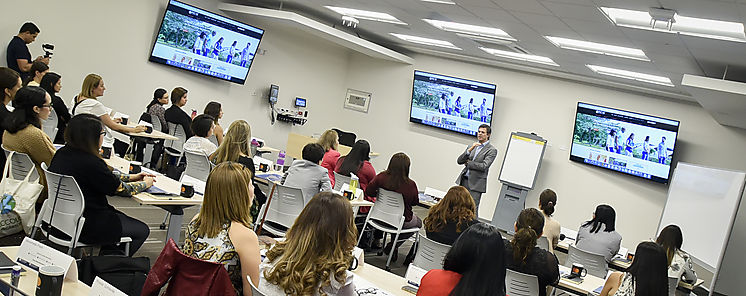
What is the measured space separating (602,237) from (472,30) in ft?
11.2

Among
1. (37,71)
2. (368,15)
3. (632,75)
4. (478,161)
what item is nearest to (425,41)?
(368,15)

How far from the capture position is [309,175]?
5.41 meters

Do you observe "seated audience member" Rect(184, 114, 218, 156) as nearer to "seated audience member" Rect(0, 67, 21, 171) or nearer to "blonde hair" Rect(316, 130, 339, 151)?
"blonde hair" Rect(316, 130, 339, 151)

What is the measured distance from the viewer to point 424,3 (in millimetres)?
6809

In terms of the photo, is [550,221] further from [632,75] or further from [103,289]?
[103,289]

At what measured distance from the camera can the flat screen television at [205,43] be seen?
29.8 feet

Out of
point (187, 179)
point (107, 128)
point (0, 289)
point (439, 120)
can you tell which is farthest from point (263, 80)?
point (0, 289)

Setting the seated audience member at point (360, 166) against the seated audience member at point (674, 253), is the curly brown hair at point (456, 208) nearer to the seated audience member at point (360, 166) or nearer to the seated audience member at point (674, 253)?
the seated audience member at point (360, 166)

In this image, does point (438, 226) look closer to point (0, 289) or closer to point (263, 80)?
point (0, 289)

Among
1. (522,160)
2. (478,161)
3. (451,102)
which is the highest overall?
(451,102)

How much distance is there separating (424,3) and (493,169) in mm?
4989

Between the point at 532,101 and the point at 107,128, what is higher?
the point at 532,101

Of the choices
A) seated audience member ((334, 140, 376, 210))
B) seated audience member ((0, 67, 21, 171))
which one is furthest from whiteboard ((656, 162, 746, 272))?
seated audience member ((0, 67, 21, 171))

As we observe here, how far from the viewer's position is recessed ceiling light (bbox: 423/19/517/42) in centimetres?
775
